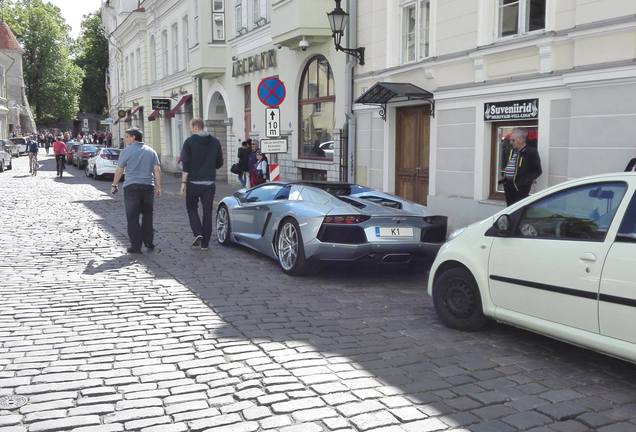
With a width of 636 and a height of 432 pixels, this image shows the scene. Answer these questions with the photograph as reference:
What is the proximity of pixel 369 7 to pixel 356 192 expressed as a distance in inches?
293

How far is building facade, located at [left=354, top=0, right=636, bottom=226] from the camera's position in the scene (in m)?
8.76

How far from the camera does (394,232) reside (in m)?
7.46

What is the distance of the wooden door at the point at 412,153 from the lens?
13.2 m

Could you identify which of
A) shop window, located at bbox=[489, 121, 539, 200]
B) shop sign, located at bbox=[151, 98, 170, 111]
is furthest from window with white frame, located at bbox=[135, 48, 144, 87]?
shop window, located at bbox=[489, 121, 539, 200]

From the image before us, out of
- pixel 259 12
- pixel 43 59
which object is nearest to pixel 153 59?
pixel 259 12

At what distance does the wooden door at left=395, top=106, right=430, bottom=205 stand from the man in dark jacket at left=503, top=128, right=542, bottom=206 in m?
3.34

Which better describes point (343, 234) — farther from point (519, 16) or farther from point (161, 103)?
point (161, 103)

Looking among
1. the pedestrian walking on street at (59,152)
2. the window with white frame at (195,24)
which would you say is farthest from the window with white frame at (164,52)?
the pedestrian walking on street at (59,152)

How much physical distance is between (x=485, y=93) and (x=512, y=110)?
2.22 feet

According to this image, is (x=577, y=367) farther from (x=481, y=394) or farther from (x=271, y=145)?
(x=271, y=145)

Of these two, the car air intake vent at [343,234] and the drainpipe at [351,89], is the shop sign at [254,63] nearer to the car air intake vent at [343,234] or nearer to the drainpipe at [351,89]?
the drainpipe at [351,89]

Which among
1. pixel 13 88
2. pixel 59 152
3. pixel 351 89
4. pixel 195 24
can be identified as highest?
pixel 13 88

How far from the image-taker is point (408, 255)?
7547 mm

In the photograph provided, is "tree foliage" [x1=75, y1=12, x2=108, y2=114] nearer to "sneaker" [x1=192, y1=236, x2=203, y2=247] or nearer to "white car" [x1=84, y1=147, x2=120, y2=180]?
"white car" [x1=84, y1=147, x2=120, y2=180]
